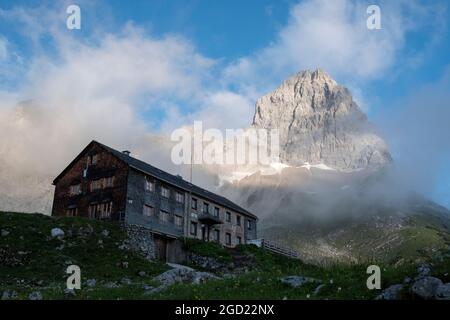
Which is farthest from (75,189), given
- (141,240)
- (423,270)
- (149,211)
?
(423,270)

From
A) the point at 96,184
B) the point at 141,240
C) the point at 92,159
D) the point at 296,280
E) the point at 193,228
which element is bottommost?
the point at 296,280

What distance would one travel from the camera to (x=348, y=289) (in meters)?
16.0

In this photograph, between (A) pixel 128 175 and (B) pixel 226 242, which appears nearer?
(A) pixel 128 175

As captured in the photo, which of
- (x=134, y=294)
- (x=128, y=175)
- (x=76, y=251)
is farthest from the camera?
(x=128, y=175)

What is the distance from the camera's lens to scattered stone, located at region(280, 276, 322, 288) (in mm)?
17750

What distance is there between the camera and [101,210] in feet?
179

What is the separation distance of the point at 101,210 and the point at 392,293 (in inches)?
1760

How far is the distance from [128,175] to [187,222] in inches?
443

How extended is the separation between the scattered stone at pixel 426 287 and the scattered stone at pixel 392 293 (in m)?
0.52

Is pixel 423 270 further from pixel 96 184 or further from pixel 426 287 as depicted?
pixel 96 184

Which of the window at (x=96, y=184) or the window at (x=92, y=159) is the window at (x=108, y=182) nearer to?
the window at (x=96, y=184)
